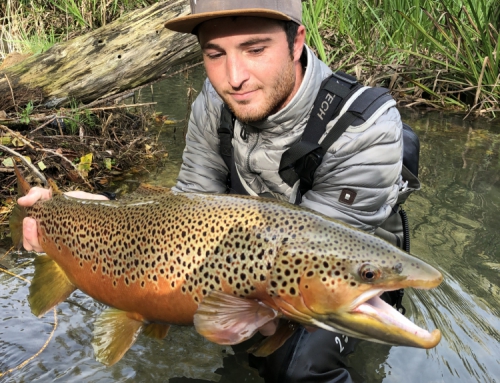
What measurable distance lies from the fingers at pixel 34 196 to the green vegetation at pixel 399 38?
429 cm

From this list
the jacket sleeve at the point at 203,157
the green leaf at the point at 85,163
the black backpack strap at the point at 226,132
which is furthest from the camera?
the green leaf at the point at 85,163

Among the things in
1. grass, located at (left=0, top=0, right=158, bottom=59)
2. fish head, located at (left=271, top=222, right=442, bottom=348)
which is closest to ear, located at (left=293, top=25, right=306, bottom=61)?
fish head, located at (left=271, top=222, right=442, bottom=348)

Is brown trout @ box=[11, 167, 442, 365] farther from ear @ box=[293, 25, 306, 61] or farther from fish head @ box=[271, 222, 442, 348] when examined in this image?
ear @ box=[293, 25, 306, 61]

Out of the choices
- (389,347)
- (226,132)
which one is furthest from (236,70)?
(389,347)

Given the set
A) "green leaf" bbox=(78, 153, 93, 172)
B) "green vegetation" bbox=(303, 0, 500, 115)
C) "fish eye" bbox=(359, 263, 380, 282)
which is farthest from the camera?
"green vegetation" bbox=(303, 0, 500, 115)

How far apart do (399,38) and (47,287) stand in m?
6.94

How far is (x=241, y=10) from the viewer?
95.6 inches

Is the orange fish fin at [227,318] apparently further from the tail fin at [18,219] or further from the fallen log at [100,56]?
the fallen log at [100,56]

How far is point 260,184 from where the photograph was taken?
9.82 ft

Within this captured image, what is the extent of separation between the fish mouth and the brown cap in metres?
1.42

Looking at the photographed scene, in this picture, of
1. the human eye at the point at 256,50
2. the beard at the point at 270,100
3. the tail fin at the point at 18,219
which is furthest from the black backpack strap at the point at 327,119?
the tail fin at the point at 18,219

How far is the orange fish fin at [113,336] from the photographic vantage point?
230cm

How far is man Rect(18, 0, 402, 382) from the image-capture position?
2.53m

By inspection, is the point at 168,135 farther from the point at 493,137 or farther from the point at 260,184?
the point at 493,137
